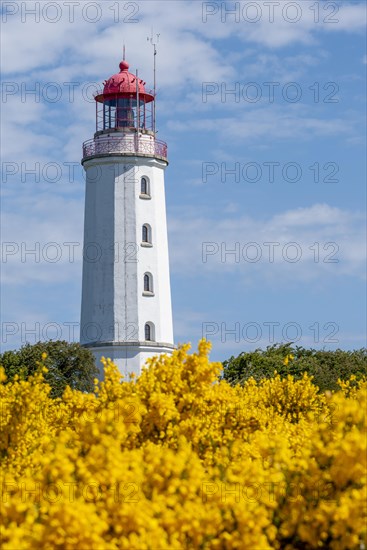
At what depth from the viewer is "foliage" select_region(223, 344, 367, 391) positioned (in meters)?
68.8

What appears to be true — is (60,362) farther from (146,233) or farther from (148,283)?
(146,233)

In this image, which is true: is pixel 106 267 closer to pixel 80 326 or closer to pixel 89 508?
pixel 80 326

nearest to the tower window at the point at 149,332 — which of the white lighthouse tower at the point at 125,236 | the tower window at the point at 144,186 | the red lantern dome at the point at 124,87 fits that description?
the white lighthouse tower at the point at 125,236

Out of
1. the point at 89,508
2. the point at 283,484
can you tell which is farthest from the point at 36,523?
the point at 283,484

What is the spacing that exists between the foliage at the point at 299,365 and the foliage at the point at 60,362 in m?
9.49

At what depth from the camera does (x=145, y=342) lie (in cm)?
6438

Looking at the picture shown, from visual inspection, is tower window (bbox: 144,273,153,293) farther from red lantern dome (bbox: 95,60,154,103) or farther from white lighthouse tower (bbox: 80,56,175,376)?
red lantern dome (bbox: 95,60,154,103)

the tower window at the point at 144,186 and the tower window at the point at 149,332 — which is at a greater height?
the tower window at the point at 144,186

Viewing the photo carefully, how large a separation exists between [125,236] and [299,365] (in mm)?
13430

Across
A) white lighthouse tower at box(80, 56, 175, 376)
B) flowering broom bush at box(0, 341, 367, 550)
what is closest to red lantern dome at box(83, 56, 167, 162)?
white lighthouse tower at box(80, 56, 175, 376)

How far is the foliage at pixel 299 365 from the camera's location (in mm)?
68812

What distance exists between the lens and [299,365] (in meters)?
71.0

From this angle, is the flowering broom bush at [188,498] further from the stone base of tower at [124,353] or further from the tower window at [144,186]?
the tower window at [144,186]

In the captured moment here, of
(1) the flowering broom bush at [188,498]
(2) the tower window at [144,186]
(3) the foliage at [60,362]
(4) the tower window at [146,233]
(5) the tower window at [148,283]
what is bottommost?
(1) the flowering broom bush at [188,498]
